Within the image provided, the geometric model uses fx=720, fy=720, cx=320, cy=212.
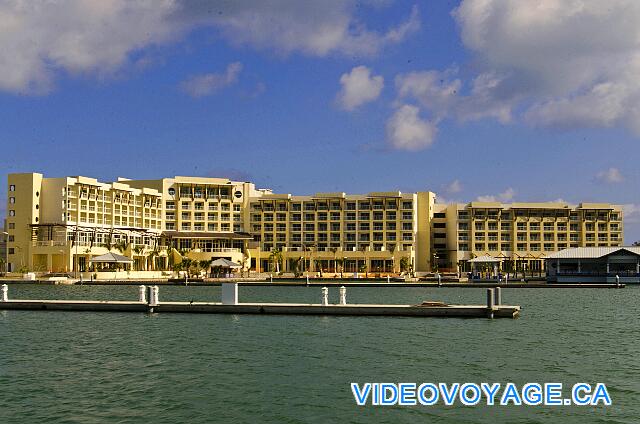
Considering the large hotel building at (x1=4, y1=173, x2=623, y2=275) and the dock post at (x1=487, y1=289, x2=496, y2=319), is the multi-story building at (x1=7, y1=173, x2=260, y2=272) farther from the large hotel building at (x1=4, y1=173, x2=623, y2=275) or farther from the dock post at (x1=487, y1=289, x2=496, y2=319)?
the dock post at (x1=487, y1=289, x2=496, y2=319)

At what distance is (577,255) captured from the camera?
110875 mm

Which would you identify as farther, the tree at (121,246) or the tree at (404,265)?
the tree at (404,265)

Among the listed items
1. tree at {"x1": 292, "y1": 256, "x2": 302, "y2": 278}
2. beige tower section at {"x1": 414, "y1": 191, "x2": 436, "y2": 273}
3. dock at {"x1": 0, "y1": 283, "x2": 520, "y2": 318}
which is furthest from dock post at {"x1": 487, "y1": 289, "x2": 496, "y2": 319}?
beige tower section at {"x1": 414, "y1": 191, "x2": 436, "y2": 273}

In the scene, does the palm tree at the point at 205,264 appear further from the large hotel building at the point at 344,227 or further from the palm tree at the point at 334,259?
the palm tree at the point at 334,259

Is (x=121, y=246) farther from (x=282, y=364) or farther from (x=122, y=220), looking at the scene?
(x=282, y=364)

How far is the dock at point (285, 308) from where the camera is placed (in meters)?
48.4

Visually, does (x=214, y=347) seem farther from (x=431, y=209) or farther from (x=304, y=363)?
(x=431, y=209)

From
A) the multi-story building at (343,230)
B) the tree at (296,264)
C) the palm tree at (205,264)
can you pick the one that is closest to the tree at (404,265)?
the multi-story building at (343,230)

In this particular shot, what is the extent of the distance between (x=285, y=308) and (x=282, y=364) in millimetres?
20897

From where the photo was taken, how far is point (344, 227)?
523 ft

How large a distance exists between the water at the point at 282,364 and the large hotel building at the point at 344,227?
104 meters

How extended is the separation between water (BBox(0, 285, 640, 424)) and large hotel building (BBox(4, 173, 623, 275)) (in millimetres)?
103510


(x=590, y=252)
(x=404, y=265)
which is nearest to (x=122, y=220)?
(x=404, y=265)

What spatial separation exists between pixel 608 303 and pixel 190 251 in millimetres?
96657
